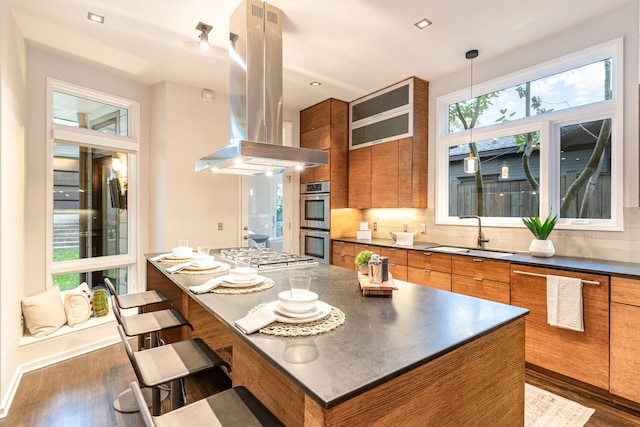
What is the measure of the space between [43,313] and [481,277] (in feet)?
13.6

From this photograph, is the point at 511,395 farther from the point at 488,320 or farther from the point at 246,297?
the point at 246,297

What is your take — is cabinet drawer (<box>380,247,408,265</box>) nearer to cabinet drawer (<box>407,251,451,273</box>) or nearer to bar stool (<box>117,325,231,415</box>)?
cabinet drawer (<box>407,251,451,273</box>)

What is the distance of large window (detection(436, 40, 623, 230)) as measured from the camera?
282cm

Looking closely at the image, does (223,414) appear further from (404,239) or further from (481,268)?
(404,239)

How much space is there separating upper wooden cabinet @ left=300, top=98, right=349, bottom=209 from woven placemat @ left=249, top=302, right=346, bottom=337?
11.2 feet

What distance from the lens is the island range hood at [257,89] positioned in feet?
8.20

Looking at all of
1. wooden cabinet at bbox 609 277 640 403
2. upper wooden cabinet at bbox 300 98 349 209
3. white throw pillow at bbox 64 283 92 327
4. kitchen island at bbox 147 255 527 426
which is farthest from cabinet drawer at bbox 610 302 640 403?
white throw pillow at bbox 64 283 92 327

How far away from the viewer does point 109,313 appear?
3645mm


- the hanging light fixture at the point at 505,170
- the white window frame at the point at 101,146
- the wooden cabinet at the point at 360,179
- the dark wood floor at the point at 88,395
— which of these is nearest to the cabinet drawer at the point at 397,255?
the wooden cabinet at the point at 360,179

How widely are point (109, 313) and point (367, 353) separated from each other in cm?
368

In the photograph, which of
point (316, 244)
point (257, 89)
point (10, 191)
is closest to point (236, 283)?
point (257, 89)

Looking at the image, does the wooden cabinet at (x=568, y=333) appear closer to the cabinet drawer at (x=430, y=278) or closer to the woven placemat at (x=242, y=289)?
the cabinet drawer at (x=430, y=278)

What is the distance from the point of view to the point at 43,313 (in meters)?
3.08

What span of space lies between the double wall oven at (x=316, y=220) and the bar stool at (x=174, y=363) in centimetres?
301
